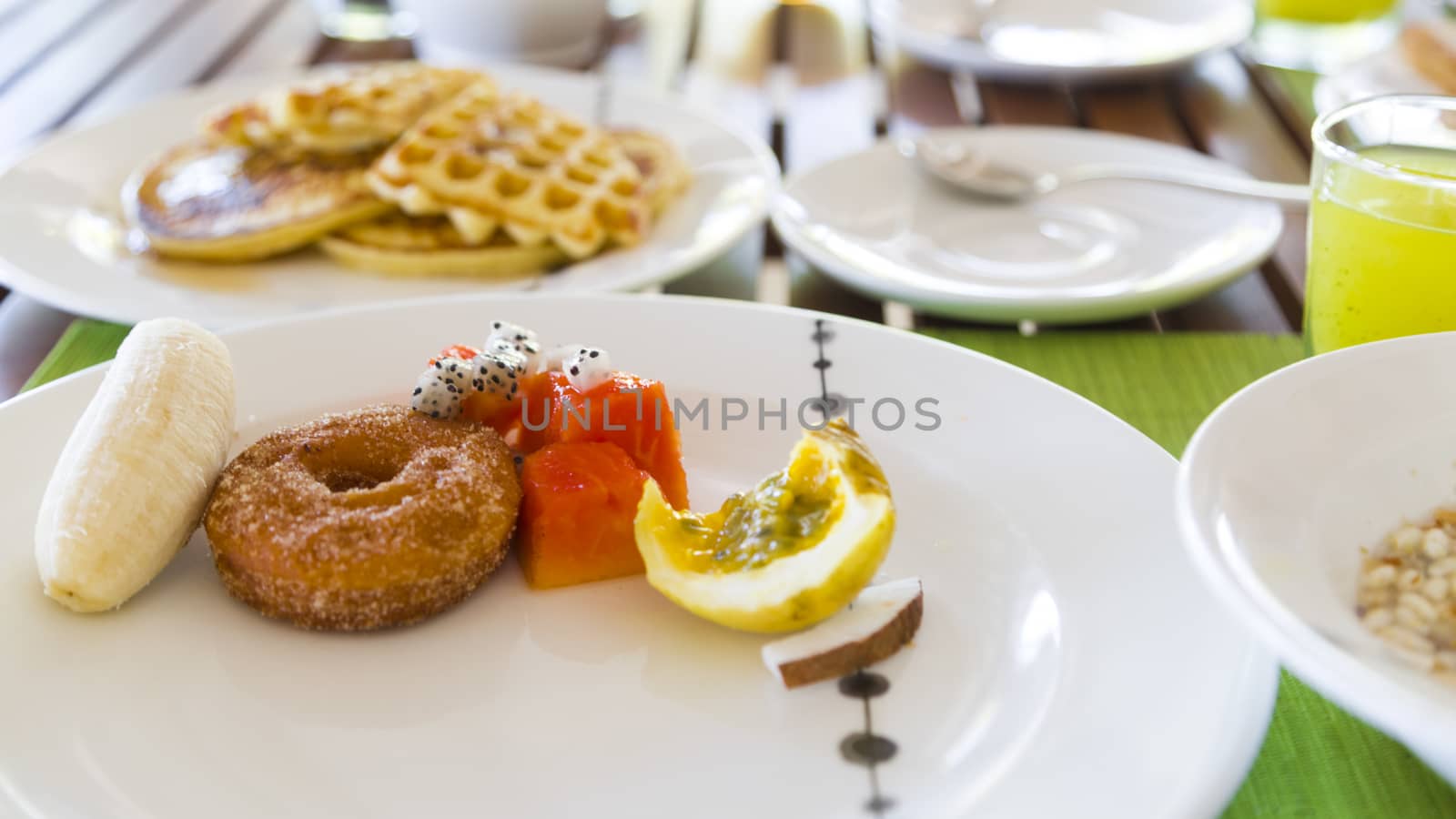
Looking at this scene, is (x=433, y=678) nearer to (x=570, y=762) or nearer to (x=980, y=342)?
(x=570, y=762)

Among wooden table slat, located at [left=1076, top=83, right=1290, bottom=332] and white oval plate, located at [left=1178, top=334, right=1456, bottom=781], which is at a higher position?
white oval plate, located at [left=1178, top=334, right=1456, bottom=781]

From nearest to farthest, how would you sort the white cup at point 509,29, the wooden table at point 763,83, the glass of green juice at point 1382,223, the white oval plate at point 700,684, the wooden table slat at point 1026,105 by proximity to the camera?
1. the white oval plate at point 700,684
2. the glass of green juice at point 1382,223
3. the wooden table at point 763,83
4. the wooden table slat at point 1026,105
5. the white cup at point 509,29

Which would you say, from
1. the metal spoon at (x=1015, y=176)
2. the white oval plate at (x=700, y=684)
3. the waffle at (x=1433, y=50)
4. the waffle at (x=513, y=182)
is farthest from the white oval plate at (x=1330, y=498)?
the waffle at (x=1433, y=50)

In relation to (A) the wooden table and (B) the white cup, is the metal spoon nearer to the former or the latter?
(A) the wooden table

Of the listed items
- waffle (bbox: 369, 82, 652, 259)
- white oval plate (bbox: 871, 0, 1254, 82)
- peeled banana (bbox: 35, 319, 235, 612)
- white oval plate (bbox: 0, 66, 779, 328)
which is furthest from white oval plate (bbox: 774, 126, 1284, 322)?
peeled banana (bbox: 35, 319, 235, 612)

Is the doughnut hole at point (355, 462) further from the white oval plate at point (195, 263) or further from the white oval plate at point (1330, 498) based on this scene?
the white oval plate at point (1330, 498)

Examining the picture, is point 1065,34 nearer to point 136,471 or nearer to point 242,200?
point 242,200
